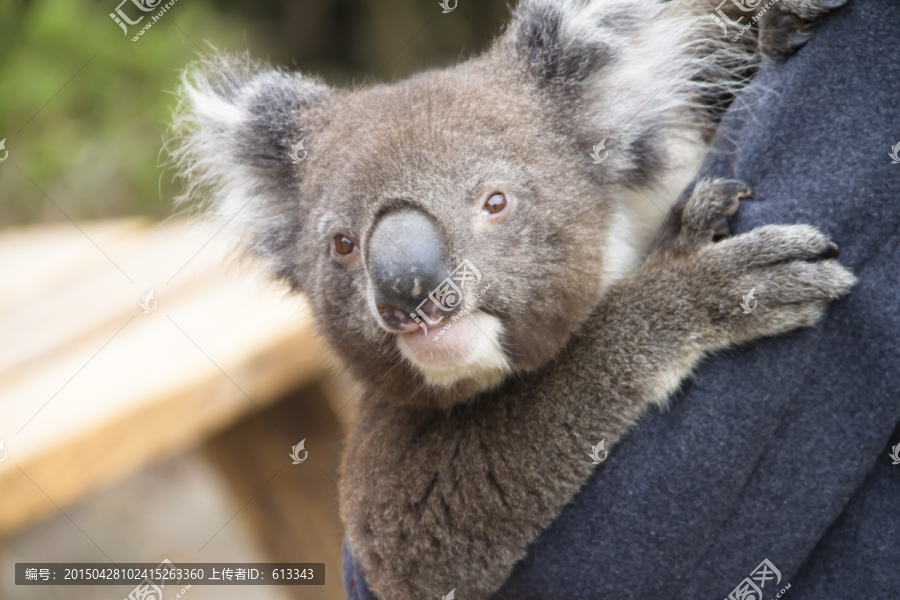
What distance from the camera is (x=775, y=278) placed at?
4.38 feet

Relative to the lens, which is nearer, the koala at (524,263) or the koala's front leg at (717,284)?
the koala's front leg at (717,284)

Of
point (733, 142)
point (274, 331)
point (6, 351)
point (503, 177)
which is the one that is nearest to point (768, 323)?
point (733, 142)

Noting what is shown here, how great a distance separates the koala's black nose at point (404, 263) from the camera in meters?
1.39

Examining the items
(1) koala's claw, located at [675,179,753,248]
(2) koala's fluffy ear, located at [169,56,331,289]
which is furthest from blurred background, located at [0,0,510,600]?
(1) koala's claw, located at [675,179,753,248]

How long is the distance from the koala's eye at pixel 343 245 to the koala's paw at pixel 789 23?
2.96 feet

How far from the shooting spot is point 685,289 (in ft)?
4.83

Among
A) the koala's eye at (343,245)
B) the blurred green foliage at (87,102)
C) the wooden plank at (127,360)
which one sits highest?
the blurred green foliage at (87,102)

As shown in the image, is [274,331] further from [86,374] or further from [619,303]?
[619,303]
